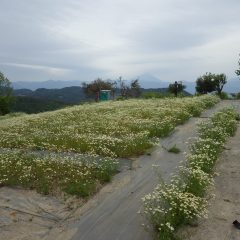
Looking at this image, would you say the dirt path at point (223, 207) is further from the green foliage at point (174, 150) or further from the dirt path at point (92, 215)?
the green foliage at point (174, 150)

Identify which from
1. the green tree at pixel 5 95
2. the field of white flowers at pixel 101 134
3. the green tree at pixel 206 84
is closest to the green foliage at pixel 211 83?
the green tree at pixel 206 84

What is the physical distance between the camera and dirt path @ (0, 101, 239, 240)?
866cm

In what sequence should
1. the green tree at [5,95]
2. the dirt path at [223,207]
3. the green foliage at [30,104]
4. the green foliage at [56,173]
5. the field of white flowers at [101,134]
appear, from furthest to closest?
the green foliage at [30,104] → the green tree at [5,95] → the field of white flowers at [101,134] → the green foliage at [56,173] → the dirt path at [223,207]

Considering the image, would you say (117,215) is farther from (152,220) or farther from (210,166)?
(210,166)

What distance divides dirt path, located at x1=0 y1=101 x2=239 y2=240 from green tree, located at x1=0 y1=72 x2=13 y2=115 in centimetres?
6294

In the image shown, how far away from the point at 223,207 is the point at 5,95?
223ft

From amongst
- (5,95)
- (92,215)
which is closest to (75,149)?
(92,215)

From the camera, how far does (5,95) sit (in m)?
74.0

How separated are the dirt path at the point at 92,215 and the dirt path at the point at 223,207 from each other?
1.23 metres

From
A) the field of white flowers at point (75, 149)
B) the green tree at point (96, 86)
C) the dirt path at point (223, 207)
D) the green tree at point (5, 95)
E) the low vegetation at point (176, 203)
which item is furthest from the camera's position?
the green tree at point (96, 86)

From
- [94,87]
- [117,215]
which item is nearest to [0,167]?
[117,215]

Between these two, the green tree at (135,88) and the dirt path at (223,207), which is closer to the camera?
the dirt path at (223,207)

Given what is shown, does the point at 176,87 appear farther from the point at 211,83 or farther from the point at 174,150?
the point at 174,150

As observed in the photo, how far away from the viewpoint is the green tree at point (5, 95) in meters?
72.9
